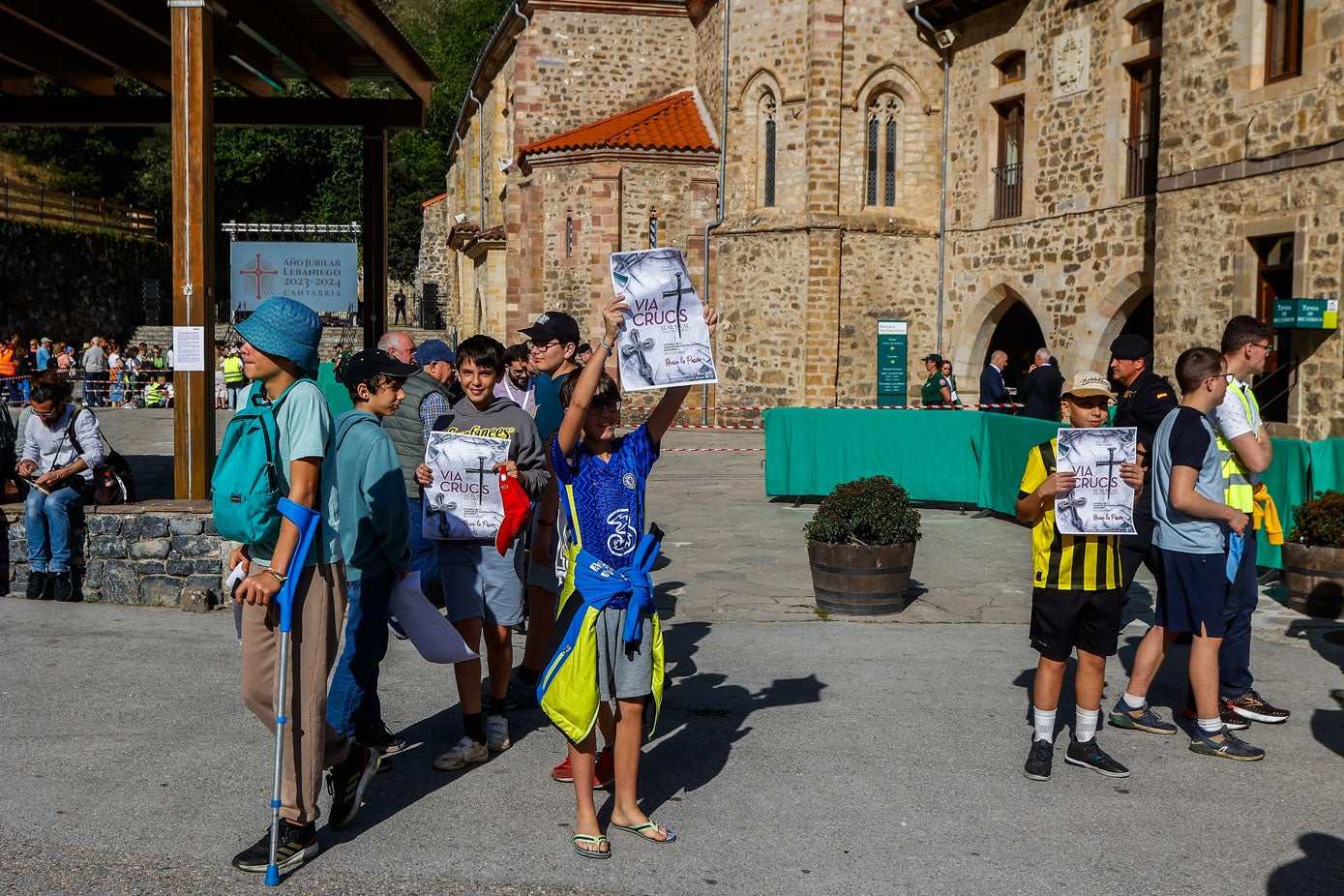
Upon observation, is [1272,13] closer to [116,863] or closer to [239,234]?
[116,863]

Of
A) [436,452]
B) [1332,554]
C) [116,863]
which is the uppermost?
[436,452]

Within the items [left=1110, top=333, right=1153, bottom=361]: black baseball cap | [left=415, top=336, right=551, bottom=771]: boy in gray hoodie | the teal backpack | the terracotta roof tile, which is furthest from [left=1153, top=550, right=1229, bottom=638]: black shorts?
the terracotta roof tile

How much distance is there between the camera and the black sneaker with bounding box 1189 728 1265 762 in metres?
5.55

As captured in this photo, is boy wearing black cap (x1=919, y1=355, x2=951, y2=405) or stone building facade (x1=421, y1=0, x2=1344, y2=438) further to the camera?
boy wearing black cap (x1=919, y1=355, x2=951, y2=405)

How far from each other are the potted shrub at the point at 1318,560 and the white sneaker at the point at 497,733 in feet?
20.0

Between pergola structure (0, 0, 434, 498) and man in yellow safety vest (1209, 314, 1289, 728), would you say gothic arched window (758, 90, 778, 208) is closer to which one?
pergola structure (0, 0, 434, 498)

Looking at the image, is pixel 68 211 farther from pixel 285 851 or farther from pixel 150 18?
pixel 285 851

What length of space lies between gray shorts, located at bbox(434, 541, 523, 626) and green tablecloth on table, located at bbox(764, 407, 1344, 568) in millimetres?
8254

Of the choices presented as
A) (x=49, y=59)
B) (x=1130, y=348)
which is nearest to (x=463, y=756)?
(x=1130, y=348)

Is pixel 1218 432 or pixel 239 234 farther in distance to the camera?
pixel 239 234

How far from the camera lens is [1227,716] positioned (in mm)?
6062

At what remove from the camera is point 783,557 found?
35.9ft

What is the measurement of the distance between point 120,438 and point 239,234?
28.8 meters

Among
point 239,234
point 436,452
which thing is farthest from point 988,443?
point 239,234
